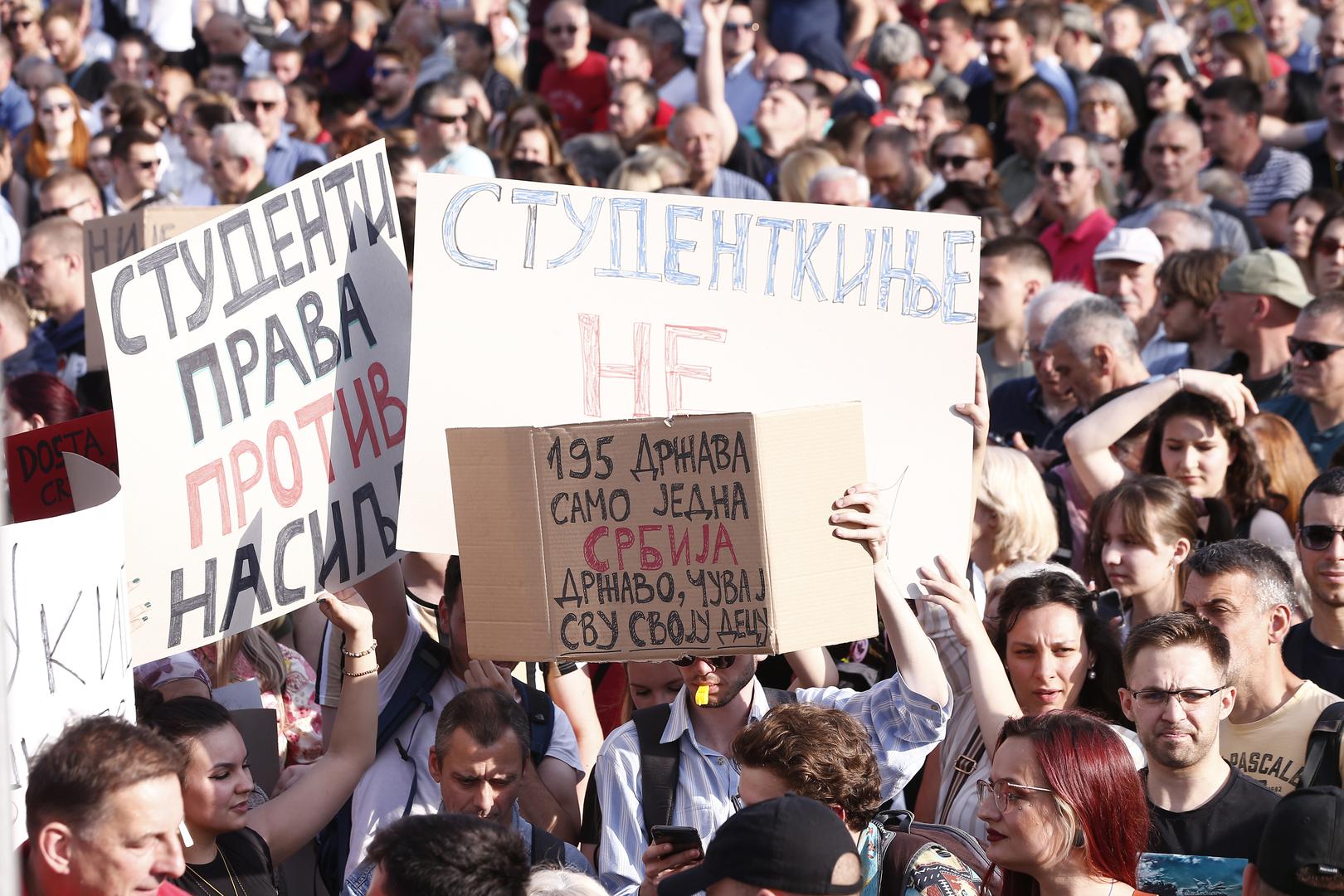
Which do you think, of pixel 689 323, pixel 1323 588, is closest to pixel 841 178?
pixel 689 323

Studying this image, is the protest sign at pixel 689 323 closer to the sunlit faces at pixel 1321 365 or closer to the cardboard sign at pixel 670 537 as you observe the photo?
the cardboard sign at pixel 670 537

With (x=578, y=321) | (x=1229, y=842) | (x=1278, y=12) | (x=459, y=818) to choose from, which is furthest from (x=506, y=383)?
(x=1278, y=12)

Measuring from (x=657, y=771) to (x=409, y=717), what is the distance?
81 cm

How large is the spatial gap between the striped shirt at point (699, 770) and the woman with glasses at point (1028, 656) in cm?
29

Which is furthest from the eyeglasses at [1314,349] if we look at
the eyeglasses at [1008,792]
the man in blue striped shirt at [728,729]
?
the eyeglasses at [1008,792]

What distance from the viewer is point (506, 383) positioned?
454 cm

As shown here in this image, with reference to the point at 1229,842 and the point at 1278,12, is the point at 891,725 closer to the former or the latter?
the point at 1229,842

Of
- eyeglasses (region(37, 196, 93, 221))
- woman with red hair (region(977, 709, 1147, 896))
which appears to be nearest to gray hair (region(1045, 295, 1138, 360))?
woman with red hair (region(977, 709, 1147, 896))

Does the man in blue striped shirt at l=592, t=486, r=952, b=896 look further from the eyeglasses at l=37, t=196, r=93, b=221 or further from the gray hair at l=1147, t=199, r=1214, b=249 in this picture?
the eyeglasses at l=37, t=196, r=93, b=221

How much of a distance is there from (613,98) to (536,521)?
7.49 metres

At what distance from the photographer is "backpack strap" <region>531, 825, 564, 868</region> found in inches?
157

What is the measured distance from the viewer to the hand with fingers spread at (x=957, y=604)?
4.24 m

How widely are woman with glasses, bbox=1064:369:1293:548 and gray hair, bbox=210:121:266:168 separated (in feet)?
18.2

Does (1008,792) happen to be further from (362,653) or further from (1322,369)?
(1322,369)
